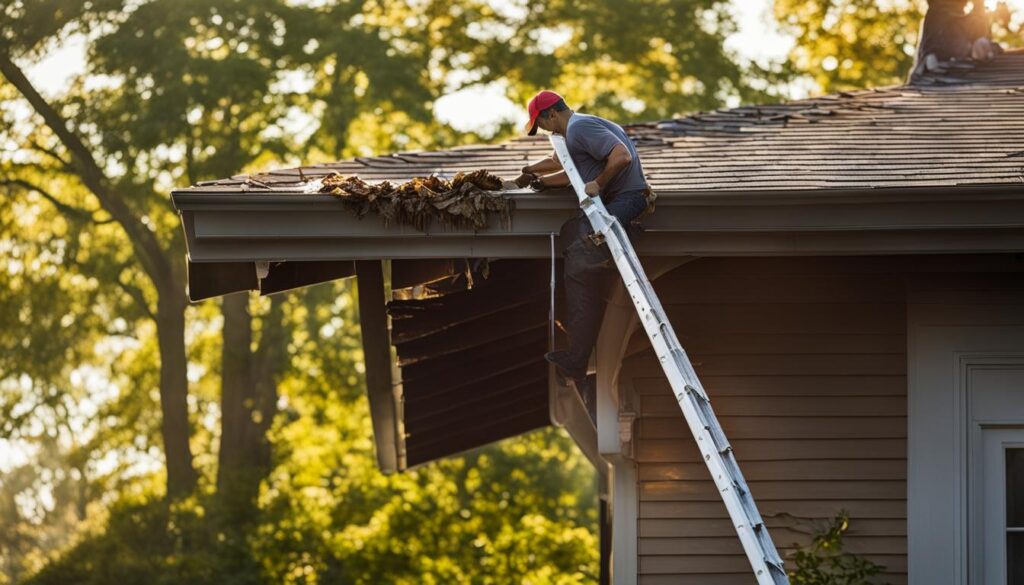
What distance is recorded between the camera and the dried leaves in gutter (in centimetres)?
607

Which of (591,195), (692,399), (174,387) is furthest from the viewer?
(174,387)

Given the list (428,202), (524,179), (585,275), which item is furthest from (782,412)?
(428,202)

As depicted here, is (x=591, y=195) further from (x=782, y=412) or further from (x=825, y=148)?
(x=825, y=148)

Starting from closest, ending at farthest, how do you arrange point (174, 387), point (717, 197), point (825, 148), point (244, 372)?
point (717, 197) < point (825, 148) < point (174, 387) < point (244, 372)

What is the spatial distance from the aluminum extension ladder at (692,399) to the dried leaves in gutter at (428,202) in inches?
13.0

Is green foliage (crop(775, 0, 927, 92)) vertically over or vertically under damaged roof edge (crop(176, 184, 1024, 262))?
over

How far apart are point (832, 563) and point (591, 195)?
80.3 inches

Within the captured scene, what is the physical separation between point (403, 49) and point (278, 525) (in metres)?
8.14

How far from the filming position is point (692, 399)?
5355 millimetres

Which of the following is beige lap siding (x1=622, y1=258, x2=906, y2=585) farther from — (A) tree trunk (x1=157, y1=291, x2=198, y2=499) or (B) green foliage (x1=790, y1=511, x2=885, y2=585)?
(A) tree trunk (x1=157, y1=291, x2=198, y2=499)

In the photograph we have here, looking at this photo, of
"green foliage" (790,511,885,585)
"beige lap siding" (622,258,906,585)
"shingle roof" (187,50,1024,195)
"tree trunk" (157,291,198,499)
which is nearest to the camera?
"shingle roof" (187,50,1024,195)

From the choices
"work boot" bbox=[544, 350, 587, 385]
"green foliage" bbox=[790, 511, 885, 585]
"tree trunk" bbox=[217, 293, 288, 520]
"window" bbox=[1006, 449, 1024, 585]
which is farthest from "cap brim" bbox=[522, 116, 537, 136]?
"tree trunk" bbox=[217, 293, 288, 520]

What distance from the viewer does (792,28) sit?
2644 cm

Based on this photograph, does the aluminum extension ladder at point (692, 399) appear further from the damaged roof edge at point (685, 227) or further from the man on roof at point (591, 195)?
the damaged roof edge at point (685, 227)
